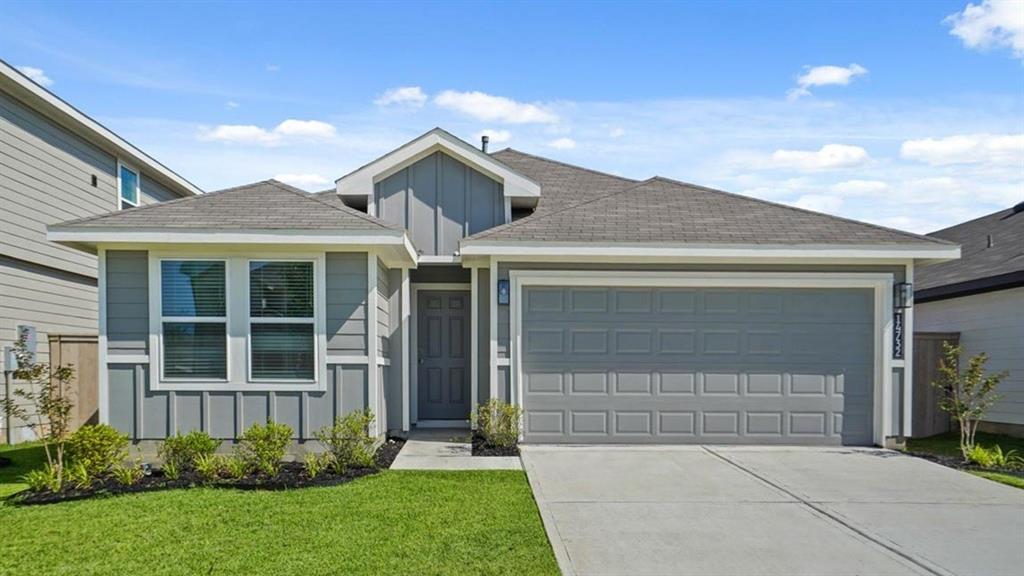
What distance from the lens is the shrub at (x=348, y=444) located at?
23.3 ft

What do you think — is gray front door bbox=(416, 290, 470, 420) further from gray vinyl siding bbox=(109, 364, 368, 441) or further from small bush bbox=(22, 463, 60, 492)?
small bush bbox=(22, 463, 60, 492)

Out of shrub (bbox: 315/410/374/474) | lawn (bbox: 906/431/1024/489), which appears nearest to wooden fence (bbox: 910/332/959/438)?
lawn (bbox: 906/431/1024/489)

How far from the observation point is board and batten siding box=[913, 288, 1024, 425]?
9.88m

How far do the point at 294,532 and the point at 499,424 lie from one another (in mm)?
3569

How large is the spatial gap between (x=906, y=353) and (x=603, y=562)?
6383 mm

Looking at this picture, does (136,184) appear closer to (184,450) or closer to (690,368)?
(184,450)

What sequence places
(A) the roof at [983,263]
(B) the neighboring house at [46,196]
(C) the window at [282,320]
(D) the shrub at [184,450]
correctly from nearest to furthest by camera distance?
(D) the shrub at [184,450] → (C) the window at [282,320] → (B) the neighboring house at [46,196] → (A) the roof at [983,263]

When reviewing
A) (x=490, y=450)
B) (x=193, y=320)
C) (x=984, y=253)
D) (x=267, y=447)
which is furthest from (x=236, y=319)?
(x=984, y=253)

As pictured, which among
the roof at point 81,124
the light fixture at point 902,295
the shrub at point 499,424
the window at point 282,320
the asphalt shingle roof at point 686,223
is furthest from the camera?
the roof at point 81,124

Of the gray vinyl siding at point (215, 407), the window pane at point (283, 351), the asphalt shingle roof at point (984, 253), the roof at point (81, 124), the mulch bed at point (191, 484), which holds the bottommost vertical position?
the mulch bed at point (191, 484)

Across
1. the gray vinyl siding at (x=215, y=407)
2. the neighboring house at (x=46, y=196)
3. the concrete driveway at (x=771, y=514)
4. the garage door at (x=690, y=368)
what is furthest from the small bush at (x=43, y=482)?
the garage door at (x=690, y=368)

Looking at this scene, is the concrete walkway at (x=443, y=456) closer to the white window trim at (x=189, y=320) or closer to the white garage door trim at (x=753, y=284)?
the white garage door trim at (x=753, y=284)

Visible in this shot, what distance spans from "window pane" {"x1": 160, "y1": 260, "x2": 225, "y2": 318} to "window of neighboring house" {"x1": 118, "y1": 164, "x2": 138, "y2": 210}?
649cm

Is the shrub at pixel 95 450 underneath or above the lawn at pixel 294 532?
above
